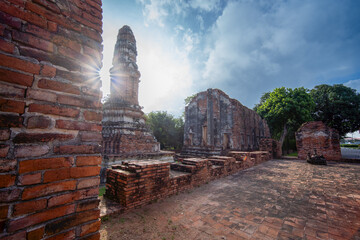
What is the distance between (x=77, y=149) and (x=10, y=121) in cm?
42

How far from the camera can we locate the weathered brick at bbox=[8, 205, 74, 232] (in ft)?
3.06

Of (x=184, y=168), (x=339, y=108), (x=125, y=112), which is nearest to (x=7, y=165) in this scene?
(x=184, y=168)

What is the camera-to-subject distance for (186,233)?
2.28 meters

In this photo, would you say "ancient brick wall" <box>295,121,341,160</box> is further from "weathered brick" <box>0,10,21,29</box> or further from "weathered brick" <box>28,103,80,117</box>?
"weathered brick" <box>0,10,21,29</box>

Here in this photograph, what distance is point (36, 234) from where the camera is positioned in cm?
101

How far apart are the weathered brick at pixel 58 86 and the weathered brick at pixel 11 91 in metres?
0.11

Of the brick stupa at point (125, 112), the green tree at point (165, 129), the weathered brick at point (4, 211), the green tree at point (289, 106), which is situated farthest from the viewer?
the green tree at point (165, 129)

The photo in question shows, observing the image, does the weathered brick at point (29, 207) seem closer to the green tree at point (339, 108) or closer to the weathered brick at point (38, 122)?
the weathered brick at point (38, 122)

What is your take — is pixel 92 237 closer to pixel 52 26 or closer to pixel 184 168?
pixel 52 26

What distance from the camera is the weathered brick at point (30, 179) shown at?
97 cm

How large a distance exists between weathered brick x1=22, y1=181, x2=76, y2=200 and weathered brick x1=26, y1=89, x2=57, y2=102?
1.94 ft

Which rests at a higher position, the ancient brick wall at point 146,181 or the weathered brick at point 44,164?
the weathered brick at point 44,164

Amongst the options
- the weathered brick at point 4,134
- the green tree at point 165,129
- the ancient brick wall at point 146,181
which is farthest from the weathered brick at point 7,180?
the green tree at point 165,129

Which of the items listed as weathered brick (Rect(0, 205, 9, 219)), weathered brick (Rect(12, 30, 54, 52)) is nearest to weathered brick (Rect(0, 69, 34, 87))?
weathered brick (Rect(12, 30, 54, 52))
